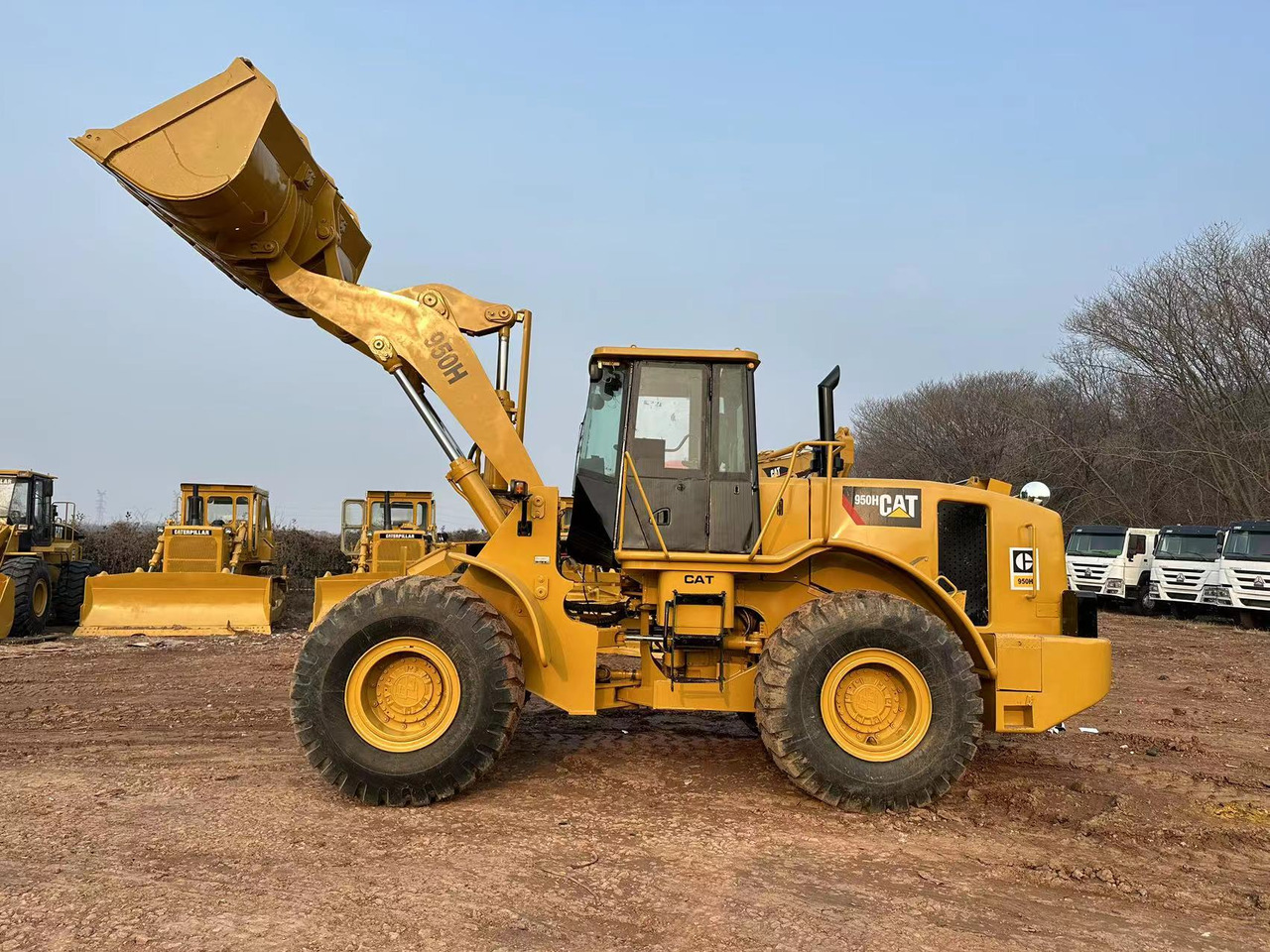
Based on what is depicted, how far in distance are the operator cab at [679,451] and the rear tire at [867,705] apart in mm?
778

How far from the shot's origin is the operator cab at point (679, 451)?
5.59 m

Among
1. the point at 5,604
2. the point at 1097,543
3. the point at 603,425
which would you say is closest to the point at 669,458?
the point at 603,425

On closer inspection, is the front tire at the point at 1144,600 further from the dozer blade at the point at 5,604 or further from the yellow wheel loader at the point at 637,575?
the dozer blade at the point at 5,604

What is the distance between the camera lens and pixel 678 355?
5.70m

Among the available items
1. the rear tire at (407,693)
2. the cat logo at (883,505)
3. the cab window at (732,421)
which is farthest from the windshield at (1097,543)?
the rear tire at (407,693)

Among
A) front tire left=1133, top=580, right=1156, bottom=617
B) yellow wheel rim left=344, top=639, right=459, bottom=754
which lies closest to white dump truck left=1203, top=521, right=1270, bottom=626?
front tire left=1133, top=580, right=1156, bottom=617

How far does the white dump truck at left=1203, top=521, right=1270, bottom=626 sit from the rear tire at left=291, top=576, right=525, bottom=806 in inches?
729

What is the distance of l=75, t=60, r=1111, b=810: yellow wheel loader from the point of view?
521 centimetres

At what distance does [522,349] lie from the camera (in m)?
6.31

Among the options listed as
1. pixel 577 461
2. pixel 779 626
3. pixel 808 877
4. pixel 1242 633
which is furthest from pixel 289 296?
pixel 1242 633

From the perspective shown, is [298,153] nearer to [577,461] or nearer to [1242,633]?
[577,461]

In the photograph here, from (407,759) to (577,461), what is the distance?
7.29ft

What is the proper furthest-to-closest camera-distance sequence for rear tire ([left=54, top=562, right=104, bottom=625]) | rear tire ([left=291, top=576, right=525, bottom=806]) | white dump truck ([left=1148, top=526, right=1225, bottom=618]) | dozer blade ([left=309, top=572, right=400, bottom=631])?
white dump truck ([left=1148, top=526, right=1225, bottom=618]), rear tire ([left=54, top=562, right=104, bottom=625]), dozer blade ([left=309, top=572, right=400, bottom=631]), rear tire ([left=291, top=576, right=525, bottom=806])

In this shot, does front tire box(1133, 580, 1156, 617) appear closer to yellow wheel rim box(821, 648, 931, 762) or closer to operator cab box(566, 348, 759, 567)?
yellow wheel rim box(821, 648, 931, 762)
